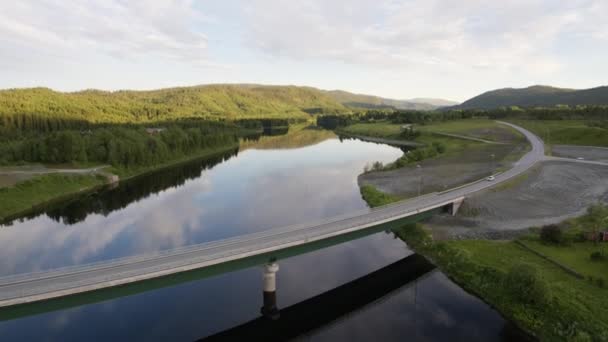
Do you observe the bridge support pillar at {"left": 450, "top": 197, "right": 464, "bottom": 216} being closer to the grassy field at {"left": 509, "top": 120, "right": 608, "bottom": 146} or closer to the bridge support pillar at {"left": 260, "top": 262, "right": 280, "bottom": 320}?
the bridge support pillar at {"left": 260, "top": 262, "right": 280, "bottom": 320}

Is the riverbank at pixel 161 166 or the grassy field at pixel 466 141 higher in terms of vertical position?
the grassy field at pixel 466 141

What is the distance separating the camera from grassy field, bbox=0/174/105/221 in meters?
67.2

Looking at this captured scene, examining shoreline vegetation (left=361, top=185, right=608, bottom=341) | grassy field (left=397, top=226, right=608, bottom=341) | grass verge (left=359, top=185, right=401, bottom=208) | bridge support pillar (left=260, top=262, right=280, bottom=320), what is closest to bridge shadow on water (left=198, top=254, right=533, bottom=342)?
bridge support pillar (left=260, top=262, right=280, bottom=320)

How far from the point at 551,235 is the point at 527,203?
16.4m

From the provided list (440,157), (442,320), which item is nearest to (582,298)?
(442,320)

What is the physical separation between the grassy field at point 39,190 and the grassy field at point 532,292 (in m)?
75.3

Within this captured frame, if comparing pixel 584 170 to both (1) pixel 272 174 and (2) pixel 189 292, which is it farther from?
(2) pixel 189 292

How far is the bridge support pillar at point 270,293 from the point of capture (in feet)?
111

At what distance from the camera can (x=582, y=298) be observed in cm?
3183

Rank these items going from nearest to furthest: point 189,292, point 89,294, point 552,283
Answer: point 89,294 → point 552,283 → point 189,292

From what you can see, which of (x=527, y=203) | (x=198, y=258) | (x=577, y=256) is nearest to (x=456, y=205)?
(x=527, y=203)

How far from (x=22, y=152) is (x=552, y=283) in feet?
400

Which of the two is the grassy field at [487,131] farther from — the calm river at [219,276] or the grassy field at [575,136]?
the calm river at [219,276]

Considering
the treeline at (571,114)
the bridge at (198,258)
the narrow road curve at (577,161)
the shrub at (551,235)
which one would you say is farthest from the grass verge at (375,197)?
the treeline at (571,114)
